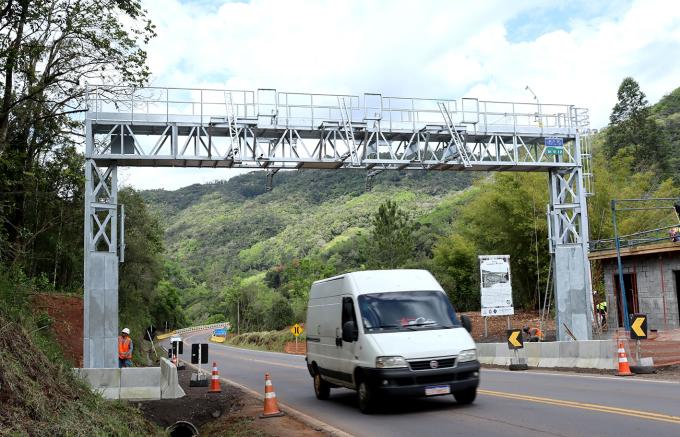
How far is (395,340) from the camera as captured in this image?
11609 millimetres

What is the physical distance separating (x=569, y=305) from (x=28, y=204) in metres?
23.5

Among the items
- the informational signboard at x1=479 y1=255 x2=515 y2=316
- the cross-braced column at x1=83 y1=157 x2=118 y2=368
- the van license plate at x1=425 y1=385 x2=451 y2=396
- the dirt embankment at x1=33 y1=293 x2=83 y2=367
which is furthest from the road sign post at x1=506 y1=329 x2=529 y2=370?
the dirt embankment at x1=33 y1=293 x2=83 y2=367

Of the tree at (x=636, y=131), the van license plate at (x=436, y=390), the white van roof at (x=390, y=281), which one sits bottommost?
the van license plate at (x=436, y=390)

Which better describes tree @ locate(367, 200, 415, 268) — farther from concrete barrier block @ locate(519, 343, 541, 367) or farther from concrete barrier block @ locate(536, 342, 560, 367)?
concrete barrier block @ locate(536, 342, 560, 367)

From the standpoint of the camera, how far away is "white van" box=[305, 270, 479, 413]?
443 inches

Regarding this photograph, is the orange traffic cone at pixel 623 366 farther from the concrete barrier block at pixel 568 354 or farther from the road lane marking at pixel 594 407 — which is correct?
the road lane marking at pixel 594 407

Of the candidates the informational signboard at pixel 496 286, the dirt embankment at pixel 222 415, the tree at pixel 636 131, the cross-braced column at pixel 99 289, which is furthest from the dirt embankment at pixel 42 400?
the tree at pixel 636 131

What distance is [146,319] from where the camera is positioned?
48.3m

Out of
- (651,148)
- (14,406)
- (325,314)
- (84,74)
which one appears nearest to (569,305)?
(325,314)

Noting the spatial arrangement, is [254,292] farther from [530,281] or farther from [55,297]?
[55,297]

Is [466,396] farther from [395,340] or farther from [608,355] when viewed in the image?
[608,355]

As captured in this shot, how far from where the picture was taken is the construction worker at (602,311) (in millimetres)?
35062

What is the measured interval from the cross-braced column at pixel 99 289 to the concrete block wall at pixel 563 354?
→ 1343 centimetres

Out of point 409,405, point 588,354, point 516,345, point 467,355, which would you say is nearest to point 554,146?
point 516,345
